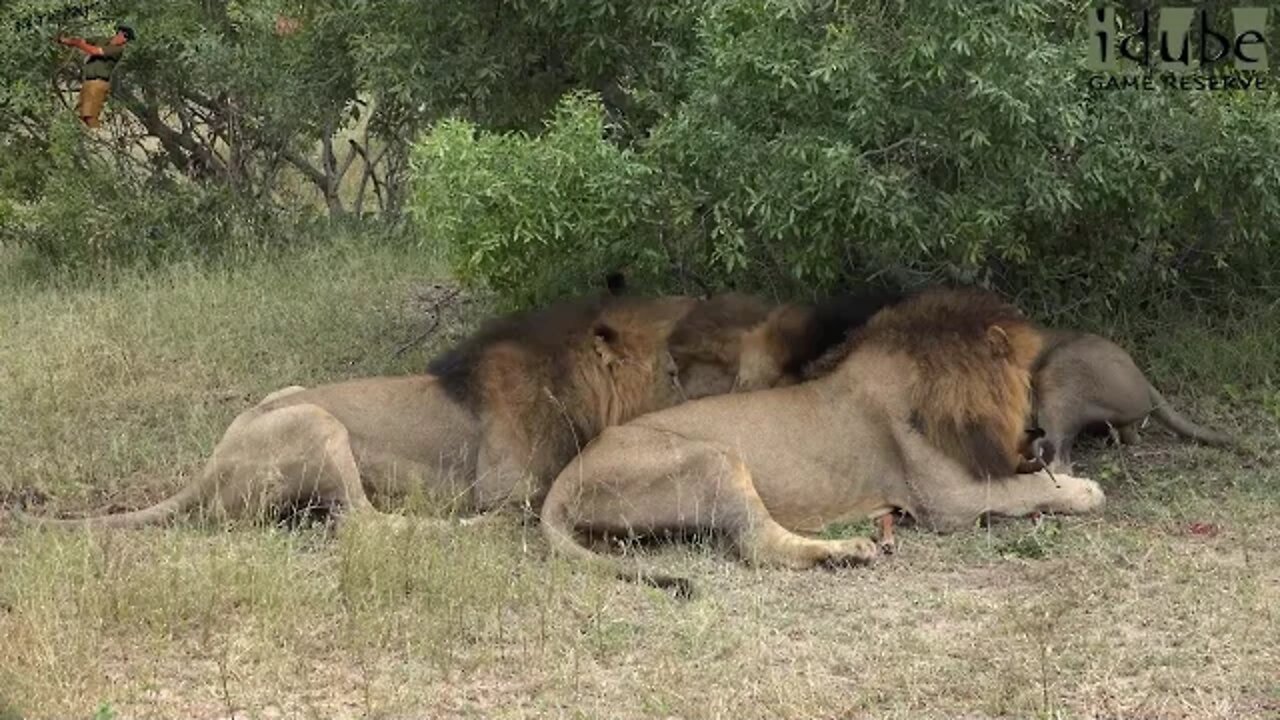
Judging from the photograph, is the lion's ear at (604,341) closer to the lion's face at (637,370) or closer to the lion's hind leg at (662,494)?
the lion's face at (637,370)

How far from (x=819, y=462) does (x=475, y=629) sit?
1.71 meters

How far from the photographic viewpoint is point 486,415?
6711 mm

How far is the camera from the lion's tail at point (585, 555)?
18.8 feet

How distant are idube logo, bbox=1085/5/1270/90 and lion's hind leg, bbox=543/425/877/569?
2.11 metres

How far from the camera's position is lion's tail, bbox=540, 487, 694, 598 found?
5.73 meters

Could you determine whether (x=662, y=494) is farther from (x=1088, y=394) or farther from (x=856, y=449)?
(x=1088, y=394)

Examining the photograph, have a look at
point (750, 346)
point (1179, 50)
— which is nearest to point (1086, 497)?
point (750, 346)

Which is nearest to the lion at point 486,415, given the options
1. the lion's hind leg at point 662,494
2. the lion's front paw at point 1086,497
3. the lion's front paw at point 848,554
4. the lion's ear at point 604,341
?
the lion's ear at point 604,341

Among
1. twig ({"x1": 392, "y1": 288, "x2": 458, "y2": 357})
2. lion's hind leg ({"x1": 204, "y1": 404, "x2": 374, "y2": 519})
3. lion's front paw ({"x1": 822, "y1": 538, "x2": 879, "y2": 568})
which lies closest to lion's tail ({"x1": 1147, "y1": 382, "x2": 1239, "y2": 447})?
lion's front paw ({"x1": 822, "y1": 538, "x2": 879, "y2": 568})

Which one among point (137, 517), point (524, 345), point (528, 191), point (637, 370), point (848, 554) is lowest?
point (848, 554)

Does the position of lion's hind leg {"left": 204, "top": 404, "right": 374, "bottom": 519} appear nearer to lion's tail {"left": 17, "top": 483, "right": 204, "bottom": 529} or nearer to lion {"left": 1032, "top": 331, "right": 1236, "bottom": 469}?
lion's tail {"left": 17, "top": 483, "right": 204, "bottom": 529}

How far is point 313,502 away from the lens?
657 cm

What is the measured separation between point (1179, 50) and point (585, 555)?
10.6 ft

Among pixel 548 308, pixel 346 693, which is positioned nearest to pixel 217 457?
pixel 548 308
